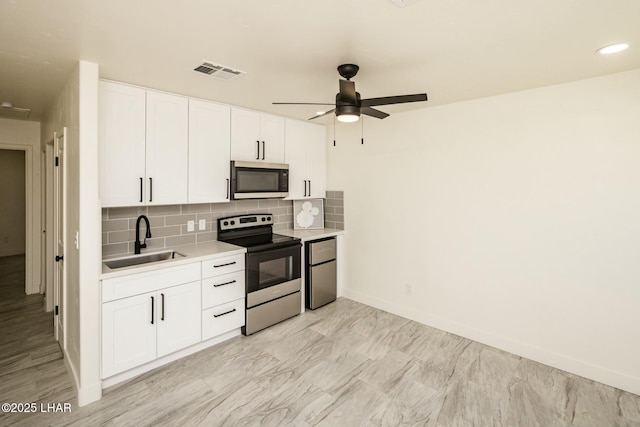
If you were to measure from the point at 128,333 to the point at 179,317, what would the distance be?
396mm

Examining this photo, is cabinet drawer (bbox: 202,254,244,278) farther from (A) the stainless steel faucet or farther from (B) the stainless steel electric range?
(A) the stainless steel faucet

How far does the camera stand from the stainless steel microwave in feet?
11.2

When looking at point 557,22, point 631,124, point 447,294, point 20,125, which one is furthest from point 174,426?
point 20,125

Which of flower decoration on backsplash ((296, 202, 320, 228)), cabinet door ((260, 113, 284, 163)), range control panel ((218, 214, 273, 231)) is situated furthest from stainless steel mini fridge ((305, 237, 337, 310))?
cabinet door ((260, 113, 284, 163))

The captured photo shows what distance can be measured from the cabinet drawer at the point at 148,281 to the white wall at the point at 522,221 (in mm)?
2251

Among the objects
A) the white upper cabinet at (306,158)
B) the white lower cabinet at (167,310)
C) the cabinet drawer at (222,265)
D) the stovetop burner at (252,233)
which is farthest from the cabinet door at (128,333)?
the white upper cabinet at (306,158)

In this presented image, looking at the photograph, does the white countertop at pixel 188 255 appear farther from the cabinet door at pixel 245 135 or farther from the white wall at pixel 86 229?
the cabinet door at pixel 245 135

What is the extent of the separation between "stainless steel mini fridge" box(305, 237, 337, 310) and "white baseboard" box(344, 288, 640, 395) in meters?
0.60

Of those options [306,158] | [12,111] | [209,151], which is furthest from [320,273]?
[12,111]

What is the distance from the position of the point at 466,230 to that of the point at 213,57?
278 centimetres

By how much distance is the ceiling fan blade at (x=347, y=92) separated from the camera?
2188 millimetres

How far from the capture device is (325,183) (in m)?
4.63

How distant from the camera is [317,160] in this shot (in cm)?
447

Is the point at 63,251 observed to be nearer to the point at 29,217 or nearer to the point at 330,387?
the point at 29,217
